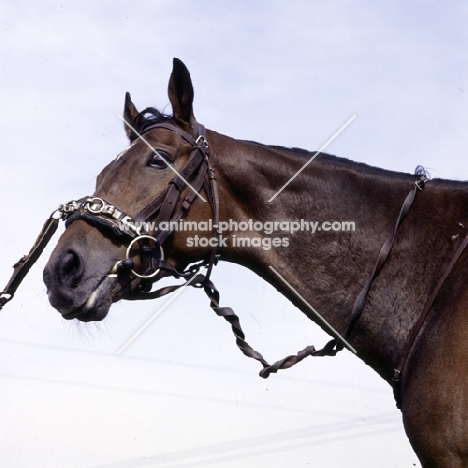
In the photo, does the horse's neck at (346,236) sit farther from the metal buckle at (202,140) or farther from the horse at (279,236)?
the metal buckle at (202,140)

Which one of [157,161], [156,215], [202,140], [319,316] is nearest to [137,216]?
[156,215]

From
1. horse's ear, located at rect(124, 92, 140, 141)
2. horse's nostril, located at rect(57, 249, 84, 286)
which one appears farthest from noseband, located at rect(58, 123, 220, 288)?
horse's ear, located at rect(124, 92, 140, 141)

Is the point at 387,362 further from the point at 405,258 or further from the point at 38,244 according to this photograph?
the point at 38,244

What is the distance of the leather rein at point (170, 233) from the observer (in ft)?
19.6

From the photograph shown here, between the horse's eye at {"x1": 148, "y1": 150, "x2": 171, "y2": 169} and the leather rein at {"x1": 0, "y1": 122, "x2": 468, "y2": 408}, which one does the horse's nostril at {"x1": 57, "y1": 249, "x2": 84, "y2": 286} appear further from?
the horse's eye at {"x1": 148, "y1": 150, "x2": 171, "y2": 169}

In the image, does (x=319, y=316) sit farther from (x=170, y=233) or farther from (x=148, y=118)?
(x=148, y=118)

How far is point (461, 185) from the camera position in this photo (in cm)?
601

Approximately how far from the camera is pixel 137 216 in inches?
239

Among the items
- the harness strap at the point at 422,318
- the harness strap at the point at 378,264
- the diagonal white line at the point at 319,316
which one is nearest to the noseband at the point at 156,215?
the diagonal white line at the point at 319,316

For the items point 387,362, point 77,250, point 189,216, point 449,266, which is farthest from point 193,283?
point 449,266

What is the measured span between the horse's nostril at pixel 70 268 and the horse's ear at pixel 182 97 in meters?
1.59

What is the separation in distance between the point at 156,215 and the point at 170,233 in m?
0.19

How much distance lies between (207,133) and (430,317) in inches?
103

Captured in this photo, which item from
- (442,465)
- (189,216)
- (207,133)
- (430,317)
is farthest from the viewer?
(207,133)
